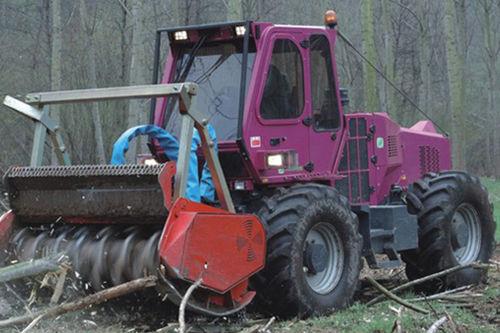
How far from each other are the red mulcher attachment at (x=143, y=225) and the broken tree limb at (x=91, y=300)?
139 millimetres

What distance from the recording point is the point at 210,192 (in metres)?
7.90

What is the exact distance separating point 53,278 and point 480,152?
139 feet

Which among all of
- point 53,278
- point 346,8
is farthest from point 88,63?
point 53,278

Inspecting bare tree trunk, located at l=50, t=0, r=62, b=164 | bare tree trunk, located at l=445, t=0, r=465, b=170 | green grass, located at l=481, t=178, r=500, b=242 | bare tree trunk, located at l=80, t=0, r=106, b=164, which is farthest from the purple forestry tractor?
bare tree trunk, located at l=80, t=0, r=106, b=164

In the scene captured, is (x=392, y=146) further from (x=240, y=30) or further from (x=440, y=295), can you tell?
(x=240, y=30)

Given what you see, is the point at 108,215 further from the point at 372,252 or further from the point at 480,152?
the point at 480,152

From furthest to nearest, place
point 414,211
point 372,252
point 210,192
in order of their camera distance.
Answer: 1. point 414,211
2. point 372,252
3. point 210,192

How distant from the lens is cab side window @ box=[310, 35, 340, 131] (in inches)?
348

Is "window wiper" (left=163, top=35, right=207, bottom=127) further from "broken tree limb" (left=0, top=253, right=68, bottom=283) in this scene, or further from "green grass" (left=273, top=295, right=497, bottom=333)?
"green grass" (left=273, top=295, right=497, bottom=333)

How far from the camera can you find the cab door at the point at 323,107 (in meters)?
8.77

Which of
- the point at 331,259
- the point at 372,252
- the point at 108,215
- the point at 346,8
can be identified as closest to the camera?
the point at 108,215

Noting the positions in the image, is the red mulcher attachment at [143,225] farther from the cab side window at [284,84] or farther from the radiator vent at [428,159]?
the radiator vent at [428,159]

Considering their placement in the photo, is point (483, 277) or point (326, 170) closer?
point (326, 170)

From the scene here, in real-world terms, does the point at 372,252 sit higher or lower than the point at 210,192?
lower
